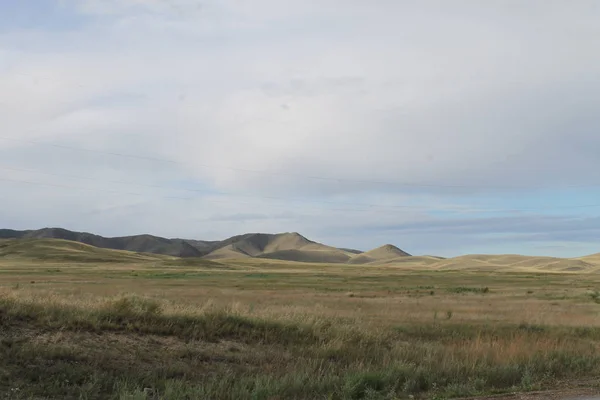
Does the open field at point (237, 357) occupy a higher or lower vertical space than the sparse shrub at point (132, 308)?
lower

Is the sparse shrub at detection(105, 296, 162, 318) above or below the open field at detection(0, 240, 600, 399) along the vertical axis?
above

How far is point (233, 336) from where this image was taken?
1647 cm

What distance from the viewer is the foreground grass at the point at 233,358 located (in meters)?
11.4

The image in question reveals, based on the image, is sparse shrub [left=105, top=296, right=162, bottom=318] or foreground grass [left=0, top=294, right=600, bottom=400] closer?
foreground grass [left=0, top=294, right=600, bottom=400]

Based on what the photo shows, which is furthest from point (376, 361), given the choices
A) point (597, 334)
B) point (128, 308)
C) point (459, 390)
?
point (597, 334)

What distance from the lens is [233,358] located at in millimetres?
14500

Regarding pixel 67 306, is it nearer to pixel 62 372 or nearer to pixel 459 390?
pixel 62 372

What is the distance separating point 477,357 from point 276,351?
553 cm

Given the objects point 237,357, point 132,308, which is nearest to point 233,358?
point 237,357

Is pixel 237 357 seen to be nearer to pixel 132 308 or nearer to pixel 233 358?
pixel 233 358

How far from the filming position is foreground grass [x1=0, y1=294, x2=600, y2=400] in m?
11.4

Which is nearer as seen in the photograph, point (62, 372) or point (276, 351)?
point (62, 372)

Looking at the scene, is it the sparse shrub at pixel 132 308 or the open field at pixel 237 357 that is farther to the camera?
the sparse shrub at pixel 132 308

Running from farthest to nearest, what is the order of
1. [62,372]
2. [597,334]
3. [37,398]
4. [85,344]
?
[597,334], [85,344], [62,372], [37,398]
